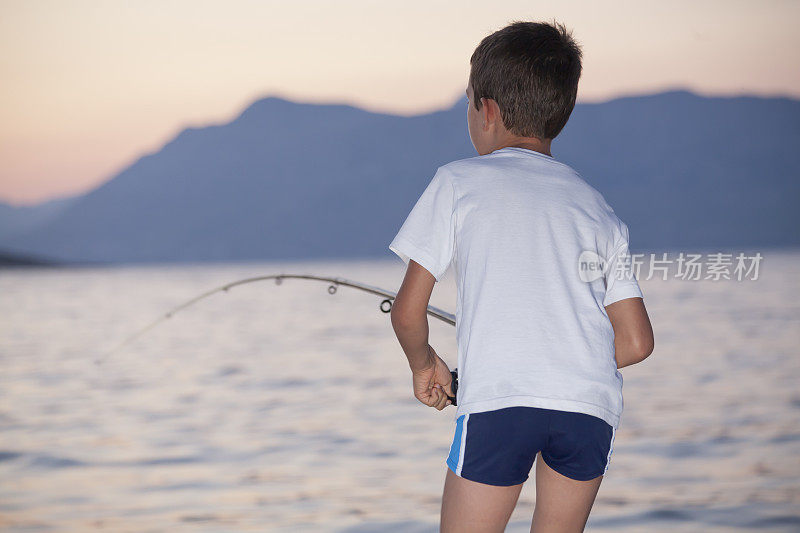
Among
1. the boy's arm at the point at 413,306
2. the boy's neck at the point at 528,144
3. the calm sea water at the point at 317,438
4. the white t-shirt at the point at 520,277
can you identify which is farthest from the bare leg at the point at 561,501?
the calm sea water at the point at 317,438

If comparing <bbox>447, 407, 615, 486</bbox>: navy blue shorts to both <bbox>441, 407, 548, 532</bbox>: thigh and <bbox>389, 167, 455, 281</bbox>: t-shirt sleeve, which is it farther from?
<bbox>389, 167, 455, 281</bbox>: t-shirt sleeve

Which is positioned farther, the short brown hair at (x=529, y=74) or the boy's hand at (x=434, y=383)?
the boy's hand at (x=434, y=383)

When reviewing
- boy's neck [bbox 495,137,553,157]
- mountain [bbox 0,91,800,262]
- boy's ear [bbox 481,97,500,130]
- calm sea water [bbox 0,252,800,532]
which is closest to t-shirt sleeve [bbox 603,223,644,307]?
boy's neck [bbox 495,137,553,157]

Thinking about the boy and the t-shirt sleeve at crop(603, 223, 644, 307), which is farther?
the t-shirt sleeve at crop(603, 223, 644, 307)

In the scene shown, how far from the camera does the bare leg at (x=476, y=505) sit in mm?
1830

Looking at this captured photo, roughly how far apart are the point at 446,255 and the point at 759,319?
1846cm

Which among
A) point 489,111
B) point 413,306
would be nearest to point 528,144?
point 489,111

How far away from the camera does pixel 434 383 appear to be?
1984 millimetres

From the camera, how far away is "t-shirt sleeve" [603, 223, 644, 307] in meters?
1.89

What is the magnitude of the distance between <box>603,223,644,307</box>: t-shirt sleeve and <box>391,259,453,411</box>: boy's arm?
0.35m

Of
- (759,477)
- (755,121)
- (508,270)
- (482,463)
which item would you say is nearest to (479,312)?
(508,270)

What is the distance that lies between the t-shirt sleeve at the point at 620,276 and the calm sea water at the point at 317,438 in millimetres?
3424

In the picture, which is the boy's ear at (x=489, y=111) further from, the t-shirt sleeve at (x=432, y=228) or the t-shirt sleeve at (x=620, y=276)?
the t-shirt sleeve at (x=620, y=276)

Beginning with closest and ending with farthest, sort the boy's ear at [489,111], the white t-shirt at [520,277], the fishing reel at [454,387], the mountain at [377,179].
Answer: the white t-shirt at [520,277]
the boy's ear at [489,111]
the fishing reel at [454,387]
the mountain at [377,179]
